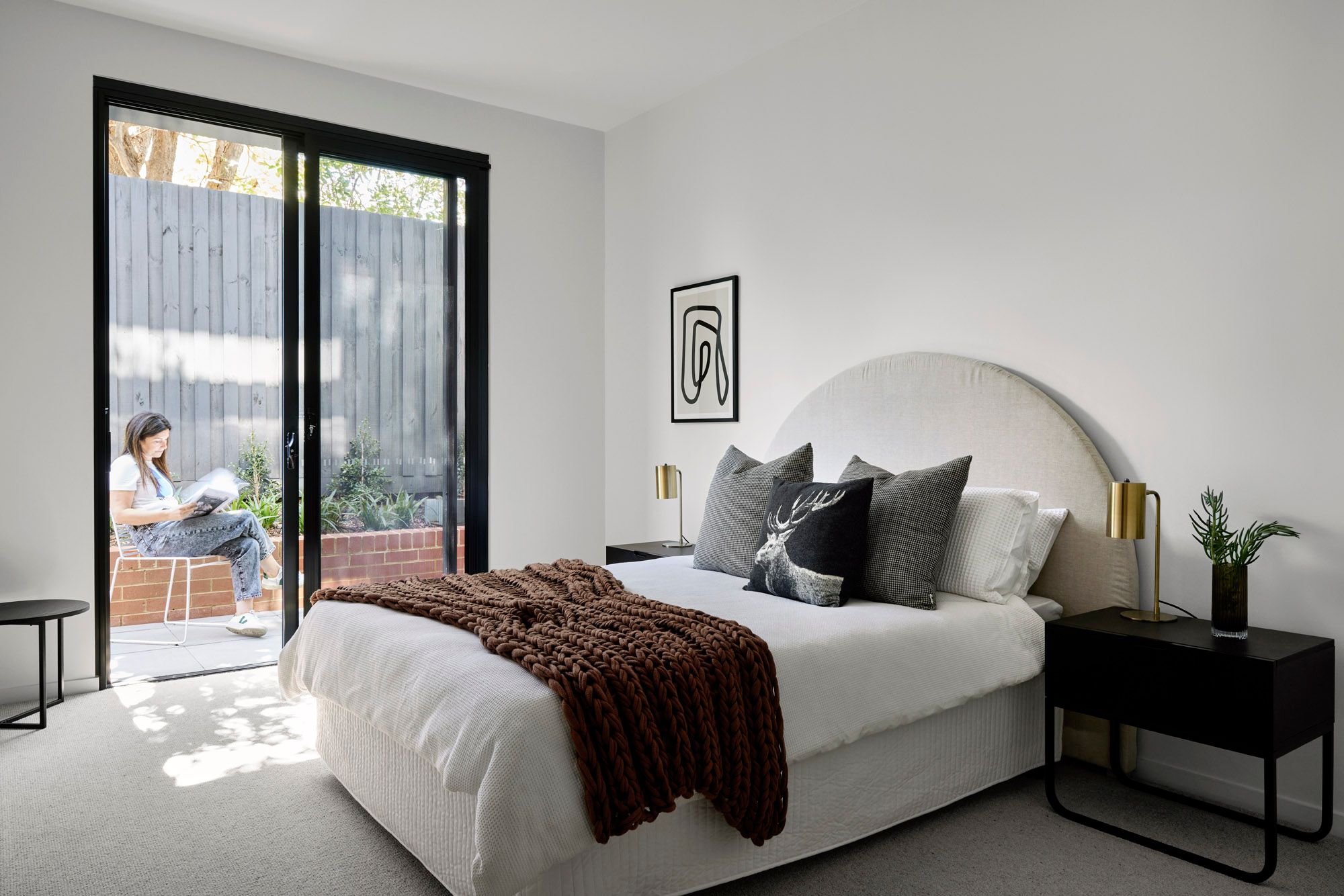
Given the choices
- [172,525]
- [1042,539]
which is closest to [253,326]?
[172,525]

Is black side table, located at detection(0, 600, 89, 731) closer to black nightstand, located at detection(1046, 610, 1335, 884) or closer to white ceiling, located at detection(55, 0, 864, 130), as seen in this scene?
white ceiling, located at detection(55, 0, 864, 130)

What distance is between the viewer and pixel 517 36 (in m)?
3.89

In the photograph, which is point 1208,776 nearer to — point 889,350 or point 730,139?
point 889,350

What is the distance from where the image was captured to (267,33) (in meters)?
3.87

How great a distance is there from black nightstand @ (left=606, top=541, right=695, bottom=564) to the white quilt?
0.92 metres

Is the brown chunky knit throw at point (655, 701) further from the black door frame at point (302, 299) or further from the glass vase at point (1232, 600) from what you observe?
the black door frame at point (302, 299)

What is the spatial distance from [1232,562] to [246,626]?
13.7ft

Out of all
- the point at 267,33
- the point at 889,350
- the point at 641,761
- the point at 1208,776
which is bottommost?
the point at 1208,776

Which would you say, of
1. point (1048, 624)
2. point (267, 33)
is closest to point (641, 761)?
point (1048, 624)

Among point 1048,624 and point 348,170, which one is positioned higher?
point 348,170

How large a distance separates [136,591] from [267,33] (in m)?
2.59

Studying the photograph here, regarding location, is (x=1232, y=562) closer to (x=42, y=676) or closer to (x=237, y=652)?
(x=42, y=676)

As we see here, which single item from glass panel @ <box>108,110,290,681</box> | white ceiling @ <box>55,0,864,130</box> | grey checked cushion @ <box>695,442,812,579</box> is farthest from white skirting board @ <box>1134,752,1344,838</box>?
glass panel @ <box>108,110,290,681</box>

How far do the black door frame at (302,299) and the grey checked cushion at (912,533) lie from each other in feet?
8.44
